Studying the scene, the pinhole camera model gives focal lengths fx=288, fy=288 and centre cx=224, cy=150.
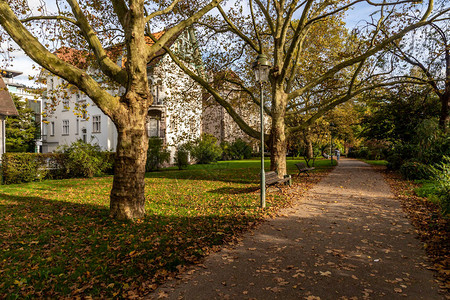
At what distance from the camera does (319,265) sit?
4.48 meters

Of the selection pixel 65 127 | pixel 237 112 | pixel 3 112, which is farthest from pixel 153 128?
pixel 65 127

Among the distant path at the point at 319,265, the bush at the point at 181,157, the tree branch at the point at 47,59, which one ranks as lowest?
the distant path at the point at 319,265

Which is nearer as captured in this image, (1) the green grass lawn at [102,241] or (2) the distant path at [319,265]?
(2) the distant path at [319,265]

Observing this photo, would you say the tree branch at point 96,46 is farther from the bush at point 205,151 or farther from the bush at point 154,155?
the bush at point 205,151

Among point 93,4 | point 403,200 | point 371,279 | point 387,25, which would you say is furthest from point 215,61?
point 371,279

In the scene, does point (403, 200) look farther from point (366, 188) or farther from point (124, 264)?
point (124, 264)

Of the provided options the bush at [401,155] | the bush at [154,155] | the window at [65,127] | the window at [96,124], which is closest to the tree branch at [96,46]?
the bush at [401,155]

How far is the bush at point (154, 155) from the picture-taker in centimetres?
2292

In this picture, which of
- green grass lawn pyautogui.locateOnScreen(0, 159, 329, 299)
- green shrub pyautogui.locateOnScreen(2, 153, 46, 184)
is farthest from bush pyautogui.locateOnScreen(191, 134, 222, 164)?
green grass lawn pyautogui.locateOnScreen(0, 159, 329, 299)

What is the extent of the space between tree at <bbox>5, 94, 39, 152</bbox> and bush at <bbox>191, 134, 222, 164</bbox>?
21366mm

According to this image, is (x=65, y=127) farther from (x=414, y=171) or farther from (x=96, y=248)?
(x=414, y=171)

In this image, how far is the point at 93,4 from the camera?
1137 centimetres

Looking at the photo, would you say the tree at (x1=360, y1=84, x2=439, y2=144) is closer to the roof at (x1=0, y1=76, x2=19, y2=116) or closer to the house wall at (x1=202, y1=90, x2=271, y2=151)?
the house wall at (x1=202, y1=90, x2=271, y2=151)

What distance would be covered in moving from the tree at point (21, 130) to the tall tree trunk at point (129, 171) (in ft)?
107
